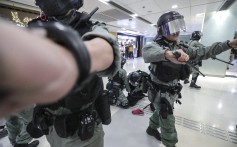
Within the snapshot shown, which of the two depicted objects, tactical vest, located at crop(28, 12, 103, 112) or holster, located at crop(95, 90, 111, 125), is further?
holster, located at crop(95, 90, 111, 125)

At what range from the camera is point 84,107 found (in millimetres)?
762

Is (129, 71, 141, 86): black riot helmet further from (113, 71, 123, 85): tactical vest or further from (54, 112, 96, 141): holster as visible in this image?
(54, 112, 96, 141): holster

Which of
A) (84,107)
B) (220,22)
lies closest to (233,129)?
(84,107)

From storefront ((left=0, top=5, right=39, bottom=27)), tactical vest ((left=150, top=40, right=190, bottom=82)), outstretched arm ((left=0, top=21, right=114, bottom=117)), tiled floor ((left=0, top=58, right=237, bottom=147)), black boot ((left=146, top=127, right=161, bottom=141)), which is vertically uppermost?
storefront ((left=0, top=5, right=39, bottom=27))

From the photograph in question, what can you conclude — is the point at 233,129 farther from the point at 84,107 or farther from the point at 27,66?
the point at 27,66

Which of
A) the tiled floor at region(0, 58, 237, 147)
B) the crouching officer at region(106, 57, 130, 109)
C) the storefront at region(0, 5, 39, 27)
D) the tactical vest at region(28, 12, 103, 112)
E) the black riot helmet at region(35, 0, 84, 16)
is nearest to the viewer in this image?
the tactical vest at region(28, 12, 103, 112)

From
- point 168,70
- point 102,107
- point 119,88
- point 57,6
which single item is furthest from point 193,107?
point 57,6

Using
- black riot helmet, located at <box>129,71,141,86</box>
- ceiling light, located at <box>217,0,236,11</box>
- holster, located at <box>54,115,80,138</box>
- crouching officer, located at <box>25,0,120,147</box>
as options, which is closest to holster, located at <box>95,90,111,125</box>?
crouching officer, located at <box>25,0,120,147</box>

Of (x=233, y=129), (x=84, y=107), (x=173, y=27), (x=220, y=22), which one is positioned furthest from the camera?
(x=220, y=22)

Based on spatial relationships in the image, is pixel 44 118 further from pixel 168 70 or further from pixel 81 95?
pixel 168 70

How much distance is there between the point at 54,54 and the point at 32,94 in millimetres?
57

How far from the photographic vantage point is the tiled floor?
167 centimetres

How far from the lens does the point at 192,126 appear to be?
197 cm

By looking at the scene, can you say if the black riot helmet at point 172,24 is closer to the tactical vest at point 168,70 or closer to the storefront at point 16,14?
the tactical vest at point 168,70
